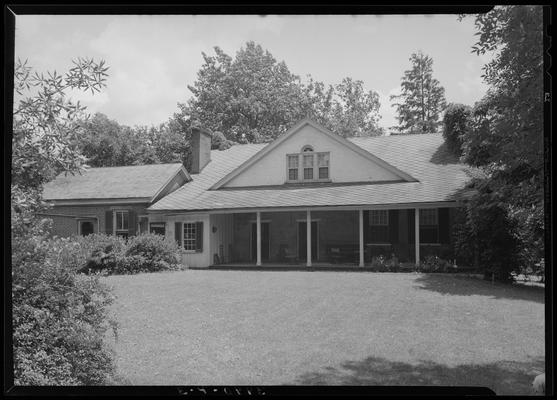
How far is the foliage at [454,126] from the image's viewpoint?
14617 mm

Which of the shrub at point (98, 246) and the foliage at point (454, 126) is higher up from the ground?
the foliage at point (454, 126)

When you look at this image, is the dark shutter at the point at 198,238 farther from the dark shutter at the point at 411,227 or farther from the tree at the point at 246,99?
the dark shutter at the point at 411,227

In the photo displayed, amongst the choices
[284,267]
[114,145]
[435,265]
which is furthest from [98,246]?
[435,265]

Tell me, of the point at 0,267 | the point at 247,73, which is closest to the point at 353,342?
the point at 0,267

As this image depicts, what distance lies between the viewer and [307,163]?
1850cm

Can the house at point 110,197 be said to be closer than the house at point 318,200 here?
Yes

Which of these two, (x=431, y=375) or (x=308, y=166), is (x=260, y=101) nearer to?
(x=308, y=166)

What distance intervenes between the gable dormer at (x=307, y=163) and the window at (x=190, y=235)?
286 centimetres

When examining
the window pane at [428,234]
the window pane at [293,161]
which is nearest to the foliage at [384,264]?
the window pane at [428,234]

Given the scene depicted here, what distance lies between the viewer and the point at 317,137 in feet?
59.2

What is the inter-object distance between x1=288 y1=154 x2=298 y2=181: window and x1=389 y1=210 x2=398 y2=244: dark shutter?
4205 mm

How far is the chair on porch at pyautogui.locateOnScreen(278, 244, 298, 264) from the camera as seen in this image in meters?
17.9

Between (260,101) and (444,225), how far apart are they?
7.37 meters
